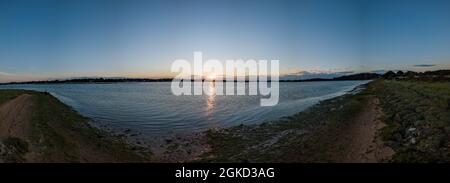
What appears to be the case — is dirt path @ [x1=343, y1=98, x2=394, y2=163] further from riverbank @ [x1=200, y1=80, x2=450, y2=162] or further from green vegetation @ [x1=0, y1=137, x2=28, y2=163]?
green vegetation @ [x1=0, y1=137, x2=28, y2=163]

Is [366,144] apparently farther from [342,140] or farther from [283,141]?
[283,141]

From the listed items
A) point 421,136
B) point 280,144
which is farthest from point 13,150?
point 421,136

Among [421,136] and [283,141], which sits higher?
[421,136]

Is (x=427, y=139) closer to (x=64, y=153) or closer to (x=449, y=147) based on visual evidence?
(x=449, y=147)

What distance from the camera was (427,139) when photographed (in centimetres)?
1446

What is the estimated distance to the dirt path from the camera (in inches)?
537

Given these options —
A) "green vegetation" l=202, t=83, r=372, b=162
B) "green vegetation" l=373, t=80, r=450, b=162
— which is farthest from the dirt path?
"green vegetation" l=202, t=83, r=372, b=162

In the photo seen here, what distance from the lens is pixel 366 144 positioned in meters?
16.1

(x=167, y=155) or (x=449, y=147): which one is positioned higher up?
(x=449, y=147)

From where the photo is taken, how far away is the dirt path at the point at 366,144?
13.6 m

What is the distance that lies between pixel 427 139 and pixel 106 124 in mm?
23726

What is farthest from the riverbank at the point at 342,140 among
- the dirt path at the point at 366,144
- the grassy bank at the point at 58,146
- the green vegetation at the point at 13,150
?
the green vegetation at the point at 13,150
